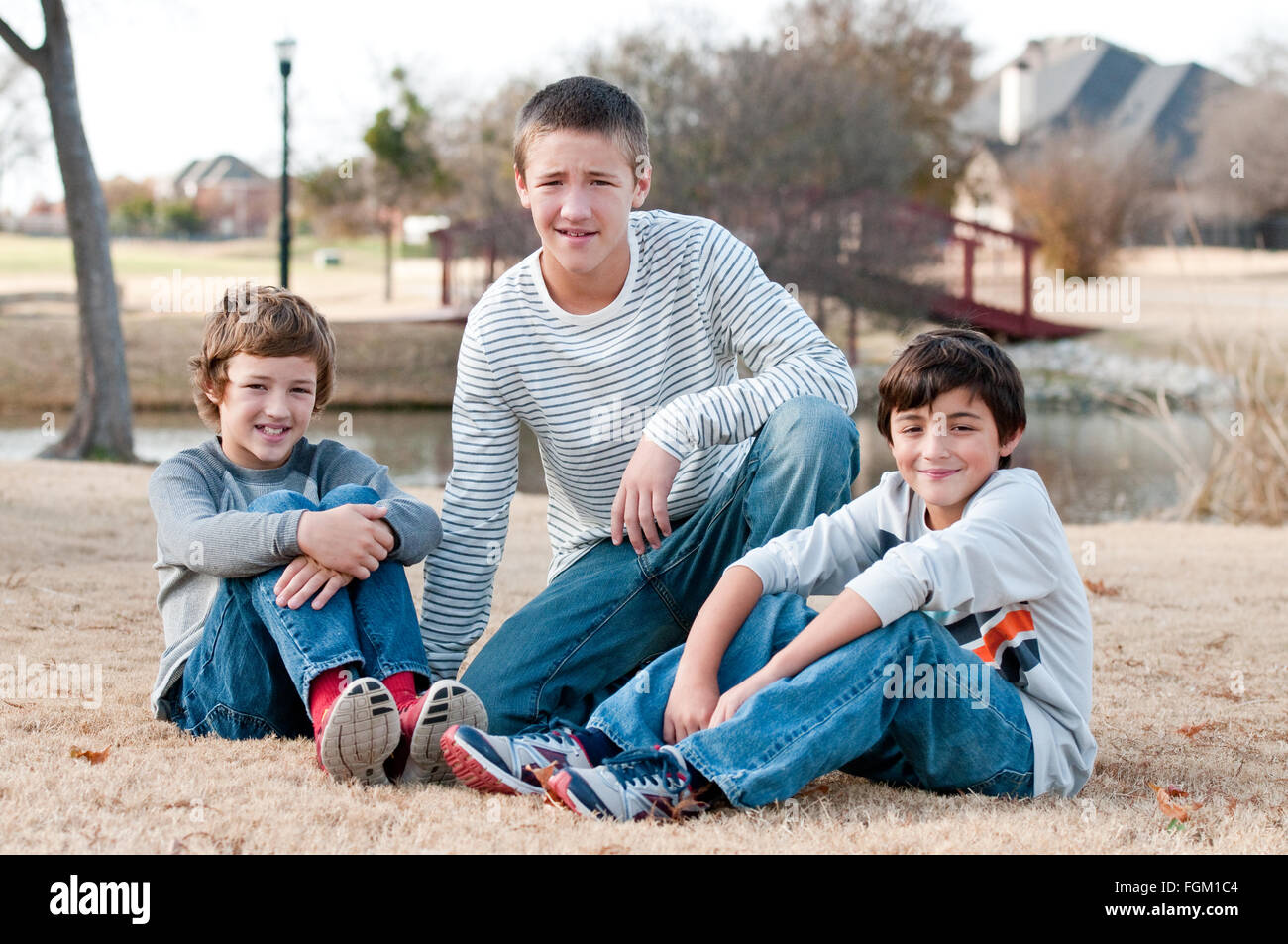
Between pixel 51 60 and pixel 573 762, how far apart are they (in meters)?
8.19

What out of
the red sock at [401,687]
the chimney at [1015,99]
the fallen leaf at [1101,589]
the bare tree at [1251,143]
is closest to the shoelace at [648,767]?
the red sock at [401,687]

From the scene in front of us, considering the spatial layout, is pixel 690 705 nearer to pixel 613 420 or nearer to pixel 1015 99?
pixel 613 420

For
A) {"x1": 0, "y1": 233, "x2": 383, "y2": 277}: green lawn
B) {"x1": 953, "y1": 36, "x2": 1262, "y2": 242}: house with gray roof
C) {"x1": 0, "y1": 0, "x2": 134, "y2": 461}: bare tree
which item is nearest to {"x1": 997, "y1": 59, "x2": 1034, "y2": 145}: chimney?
{"x1": 953, "y1": 36, "x2": 1262, "y2": 242}: house with gray roof

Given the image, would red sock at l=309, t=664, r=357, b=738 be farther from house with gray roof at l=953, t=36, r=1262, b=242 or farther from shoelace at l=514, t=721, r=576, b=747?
house with gray roof at l=953, t=36, r=1262, b=242

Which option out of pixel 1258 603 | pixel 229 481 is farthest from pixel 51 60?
pixel 1258 603

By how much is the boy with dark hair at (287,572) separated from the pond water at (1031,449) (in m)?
5.04

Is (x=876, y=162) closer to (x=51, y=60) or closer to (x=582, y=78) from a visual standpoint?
(x=51, y=60)

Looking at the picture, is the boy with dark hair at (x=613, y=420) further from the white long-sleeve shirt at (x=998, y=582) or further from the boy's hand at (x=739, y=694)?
the boy's hand at (x=739, y=694)

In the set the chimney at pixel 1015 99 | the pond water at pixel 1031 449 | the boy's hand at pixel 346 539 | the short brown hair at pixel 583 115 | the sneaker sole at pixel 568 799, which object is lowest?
the pond water at pixel 1031 449

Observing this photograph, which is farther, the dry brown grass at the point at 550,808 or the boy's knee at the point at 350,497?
the boy's knee at the point at 350,497

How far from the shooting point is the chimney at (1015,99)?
1581 inches

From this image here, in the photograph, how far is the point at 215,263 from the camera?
28344mm

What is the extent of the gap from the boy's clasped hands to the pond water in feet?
17.8

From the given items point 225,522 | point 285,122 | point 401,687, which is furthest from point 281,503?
point 285,122
